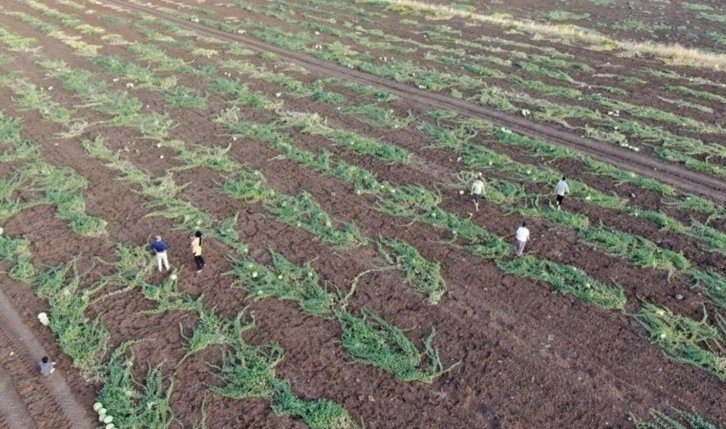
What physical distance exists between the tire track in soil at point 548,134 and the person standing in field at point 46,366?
18.1 metres

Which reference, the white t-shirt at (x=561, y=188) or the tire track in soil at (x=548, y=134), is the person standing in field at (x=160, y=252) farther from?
the tire track in soil at (x=548, y=134)

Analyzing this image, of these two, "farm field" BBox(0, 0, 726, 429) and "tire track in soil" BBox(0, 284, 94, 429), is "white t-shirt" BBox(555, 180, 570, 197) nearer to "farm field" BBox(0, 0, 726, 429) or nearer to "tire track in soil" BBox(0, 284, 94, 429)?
"farm field" BBox(0, 0, 726, 429)

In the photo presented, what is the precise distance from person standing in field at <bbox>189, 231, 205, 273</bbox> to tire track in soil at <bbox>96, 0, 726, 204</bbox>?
14019 millimetres

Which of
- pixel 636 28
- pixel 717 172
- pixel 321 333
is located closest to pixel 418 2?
pixel 636 28

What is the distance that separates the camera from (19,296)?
14094mm

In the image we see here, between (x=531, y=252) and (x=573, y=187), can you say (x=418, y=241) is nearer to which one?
(x=531, y=252)

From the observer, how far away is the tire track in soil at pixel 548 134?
1966cm

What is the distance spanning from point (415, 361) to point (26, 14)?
41.0 meters

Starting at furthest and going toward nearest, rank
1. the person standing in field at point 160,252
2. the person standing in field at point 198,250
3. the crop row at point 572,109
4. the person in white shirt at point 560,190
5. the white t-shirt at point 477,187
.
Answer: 1. the crop row at point 572,109
2. the person in white shirt at point 560,190
3. the white t-shirt at point 477,187
4. the person standing in field at point 198,250
5. the person standing in field at point 160,252

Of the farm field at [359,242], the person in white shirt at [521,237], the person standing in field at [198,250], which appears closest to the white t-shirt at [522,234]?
the person in white shirt at [521,237]

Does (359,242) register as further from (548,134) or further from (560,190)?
(548,134)

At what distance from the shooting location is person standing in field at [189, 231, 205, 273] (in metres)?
14.6

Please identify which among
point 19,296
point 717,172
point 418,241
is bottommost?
point 19,296

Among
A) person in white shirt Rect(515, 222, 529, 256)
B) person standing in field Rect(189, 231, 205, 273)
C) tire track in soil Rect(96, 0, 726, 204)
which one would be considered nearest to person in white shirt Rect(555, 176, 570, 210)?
person in white shirt Rect(515, 222, 529, 256)
